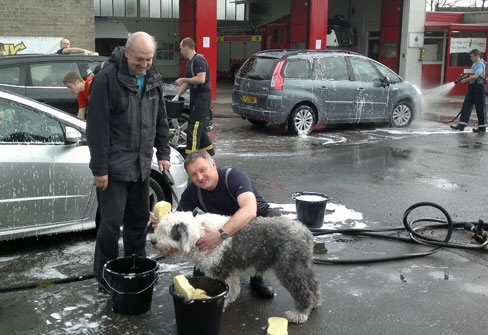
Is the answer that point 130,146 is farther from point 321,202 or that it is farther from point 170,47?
point 170,47

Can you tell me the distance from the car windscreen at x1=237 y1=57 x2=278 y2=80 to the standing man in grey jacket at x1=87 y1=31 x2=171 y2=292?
818cm

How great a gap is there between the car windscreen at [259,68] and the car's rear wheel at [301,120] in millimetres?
1012

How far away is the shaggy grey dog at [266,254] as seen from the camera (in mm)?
3965

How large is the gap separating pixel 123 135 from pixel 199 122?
393 cm

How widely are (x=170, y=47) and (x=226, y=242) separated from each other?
87.0ft

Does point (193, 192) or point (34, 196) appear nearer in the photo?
point (193, 192)

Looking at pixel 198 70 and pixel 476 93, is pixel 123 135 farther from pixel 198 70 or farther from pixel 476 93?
pixel 476 93

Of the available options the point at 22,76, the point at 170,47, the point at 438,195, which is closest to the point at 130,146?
the point at 438,195

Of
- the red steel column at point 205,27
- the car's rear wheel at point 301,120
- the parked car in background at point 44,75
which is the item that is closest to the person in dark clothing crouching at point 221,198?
the parked car in background at point 44,75

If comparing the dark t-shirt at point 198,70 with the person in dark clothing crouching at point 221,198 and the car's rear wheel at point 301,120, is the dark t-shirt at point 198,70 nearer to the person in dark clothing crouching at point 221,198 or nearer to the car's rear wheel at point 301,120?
the person in dark clothing crouching at point 221,198

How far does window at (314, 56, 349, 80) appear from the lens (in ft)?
42.2

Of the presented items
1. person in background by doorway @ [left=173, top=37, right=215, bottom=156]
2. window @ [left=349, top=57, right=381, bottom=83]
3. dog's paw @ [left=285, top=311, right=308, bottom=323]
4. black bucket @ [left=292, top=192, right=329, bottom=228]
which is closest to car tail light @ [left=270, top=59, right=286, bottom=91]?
window @ [left=349, top=57, right=381, bottom=83]

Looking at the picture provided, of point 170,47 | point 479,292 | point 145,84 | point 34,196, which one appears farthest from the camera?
point 170,47

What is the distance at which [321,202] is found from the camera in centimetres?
591
